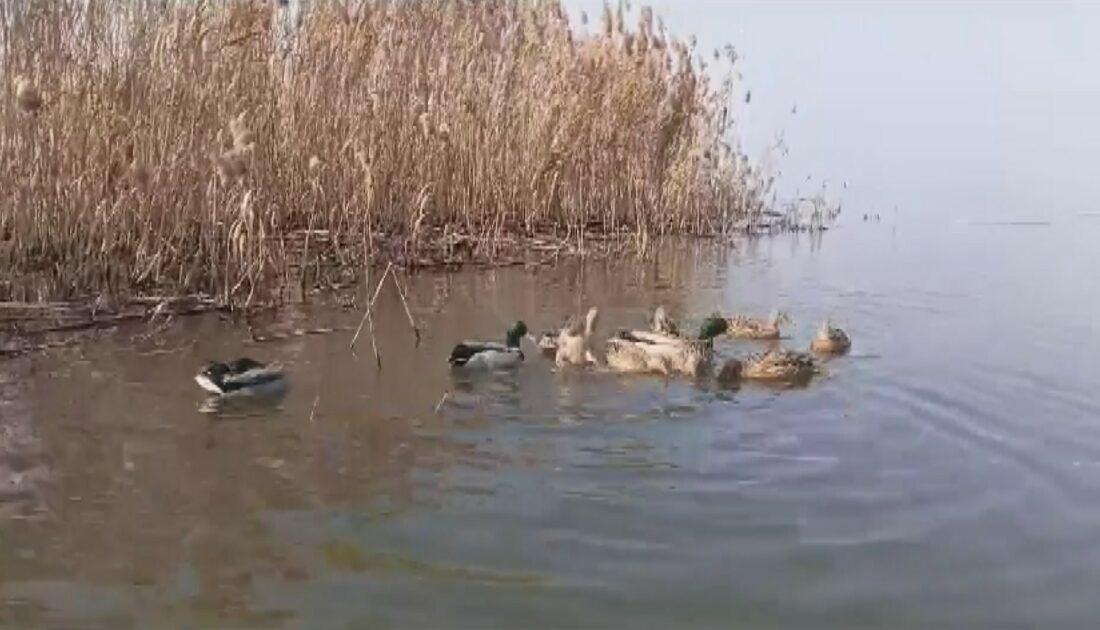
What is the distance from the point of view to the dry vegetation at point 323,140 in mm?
8266

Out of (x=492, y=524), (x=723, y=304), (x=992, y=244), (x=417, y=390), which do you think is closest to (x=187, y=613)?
(x=492, y=524)

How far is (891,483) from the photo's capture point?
501cm

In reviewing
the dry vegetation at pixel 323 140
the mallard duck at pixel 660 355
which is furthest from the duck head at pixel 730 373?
the dry vegetation at pixel 323 140

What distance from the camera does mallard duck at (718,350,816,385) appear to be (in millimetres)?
7109

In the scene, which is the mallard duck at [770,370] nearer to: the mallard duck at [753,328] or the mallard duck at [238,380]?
the mallard duck at [753,328]

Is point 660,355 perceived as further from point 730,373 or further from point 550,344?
point 550,344

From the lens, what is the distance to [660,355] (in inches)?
283

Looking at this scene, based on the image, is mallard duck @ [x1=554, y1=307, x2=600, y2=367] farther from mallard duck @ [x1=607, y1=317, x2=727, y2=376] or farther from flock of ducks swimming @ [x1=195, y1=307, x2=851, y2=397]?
mallard duck @ [x1=607, y1=317, x2=727, y2=376]

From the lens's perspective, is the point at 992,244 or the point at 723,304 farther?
the point at 992,244

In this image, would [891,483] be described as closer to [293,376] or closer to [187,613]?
[187,613]

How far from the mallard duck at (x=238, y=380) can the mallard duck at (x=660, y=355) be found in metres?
2.02

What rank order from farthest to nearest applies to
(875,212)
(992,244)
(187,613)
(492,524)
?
1. (875,212)
2. (992,244)
3. (492,524)
4. (187,613)

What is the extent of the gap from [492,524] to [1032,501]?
2.10 meters

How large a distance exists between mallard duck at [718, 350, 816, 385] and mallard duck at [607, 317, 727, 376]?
0.50ft
